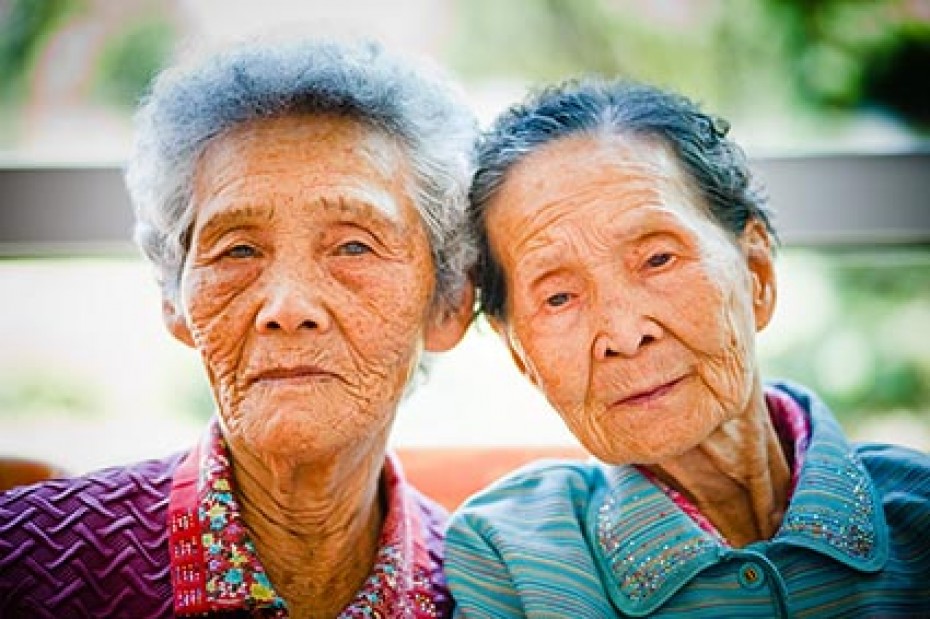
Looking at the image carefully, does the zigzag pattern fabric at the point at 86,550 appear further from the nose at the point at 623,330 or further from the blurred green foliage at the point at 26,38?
the blurred green foliage at the point at 26,38

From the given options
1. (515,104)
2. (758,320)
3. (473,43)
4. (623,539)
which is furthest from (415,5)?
(623,539)

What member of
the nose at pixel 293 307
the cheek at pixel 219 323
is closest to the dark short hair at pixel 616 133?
the nose at pixel 293 307

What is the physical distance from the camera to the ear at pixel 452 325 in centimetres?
175

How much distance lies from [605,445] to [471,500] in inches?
12.2

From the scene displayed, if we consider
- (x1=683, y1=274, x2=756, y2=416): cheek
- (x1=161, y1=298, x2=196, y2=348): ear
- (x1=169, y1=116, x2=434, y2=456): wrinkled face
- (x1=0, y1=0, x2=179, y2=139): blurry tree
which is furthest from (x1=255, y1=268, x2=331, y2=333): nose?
(x1=0, y1=0, x2=179, y2=139): blurry tree

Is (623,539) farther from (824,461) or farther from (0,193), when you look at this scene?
(0,193)

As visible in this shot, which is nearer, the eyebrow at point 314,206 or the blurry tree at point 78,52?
the eyebrow at point 314,206

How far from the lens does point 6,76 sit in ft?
8.50

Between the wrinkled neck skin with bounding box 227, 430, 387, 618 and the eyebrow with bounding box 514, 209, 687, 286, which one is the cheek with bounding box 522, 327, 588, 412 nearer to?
the eyebrow with bounding box 514, 209, 687, 286

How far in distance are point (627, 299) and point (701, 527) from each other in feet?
1.32

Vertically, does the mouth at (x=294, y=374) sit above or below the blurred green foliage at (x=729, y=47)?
below

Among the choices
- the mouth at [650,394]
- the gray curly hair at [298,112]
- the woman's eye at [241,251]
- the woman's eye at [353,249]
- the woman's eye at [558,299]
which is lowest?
the mouth at [650,394]

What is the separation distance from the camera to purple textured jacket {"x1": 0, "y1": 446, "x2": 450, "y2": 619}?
1.51 metres

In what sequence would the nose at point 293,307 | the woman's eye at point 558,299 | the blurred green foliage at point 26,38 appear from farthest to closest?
1. the blurred green foliage at point 26,38
2. the woman's eye at point 558,299
3. the nose at point 293,307
